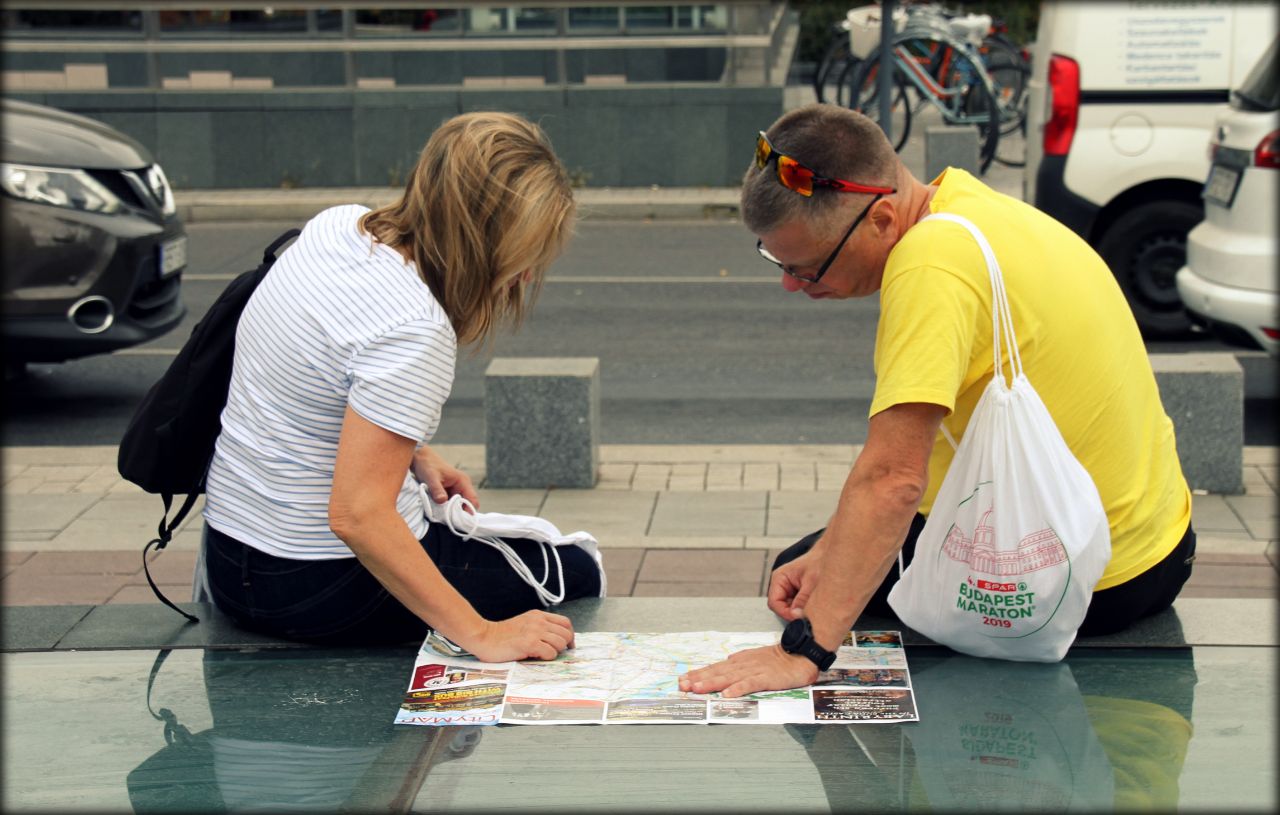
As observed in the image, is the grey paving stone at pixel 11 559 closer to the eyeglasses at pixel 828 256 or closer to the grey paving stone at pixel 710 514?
the grey paving stone at pixel 710 514

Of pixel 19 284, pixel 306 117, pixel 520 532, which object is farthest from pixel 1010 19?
pixel 520 532

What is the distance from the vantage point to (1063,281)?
287 centimetres

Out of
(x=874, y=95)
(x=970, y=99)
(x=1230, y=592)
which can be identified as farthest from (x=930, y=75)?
(x=1230, y=592)

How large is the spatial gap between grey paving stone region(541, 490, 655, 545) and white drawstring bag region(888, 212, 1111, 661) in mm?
2625

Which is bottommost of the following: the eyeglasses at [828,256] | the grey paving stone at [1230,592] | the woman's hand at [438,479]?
the grey paving stone at [1230,592]

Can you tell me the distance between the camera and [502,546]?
3289 millimetres

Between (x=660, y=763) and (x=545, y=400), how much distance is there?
3.60 meters

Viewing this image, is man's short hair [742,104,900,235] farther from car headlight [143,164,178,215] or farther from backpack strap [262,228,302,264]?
car headlight [143,164,178,215]

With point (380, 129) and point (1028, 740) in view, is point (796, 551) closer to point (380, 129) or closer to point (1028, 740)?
point (1028, 740)

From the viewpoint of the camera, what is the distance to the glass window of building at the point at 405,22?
15.9 meters

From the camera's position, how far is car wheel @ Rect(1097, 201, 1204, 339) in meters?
8.89

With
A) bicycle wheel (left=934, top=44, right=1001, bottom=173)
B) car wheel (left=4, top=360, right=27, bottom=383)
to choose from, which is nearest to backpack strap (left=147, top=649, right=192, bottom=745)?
→ car wheel (left=4, top=360, right=27, bottom=383)

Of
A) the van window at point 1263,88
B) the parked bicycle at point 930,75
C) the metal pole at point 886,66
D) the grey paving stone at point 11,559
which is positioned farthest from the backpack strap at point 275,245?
the parked bicycle at point 930,75

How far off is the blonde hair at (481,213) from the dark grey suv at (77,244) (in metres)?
4.80
